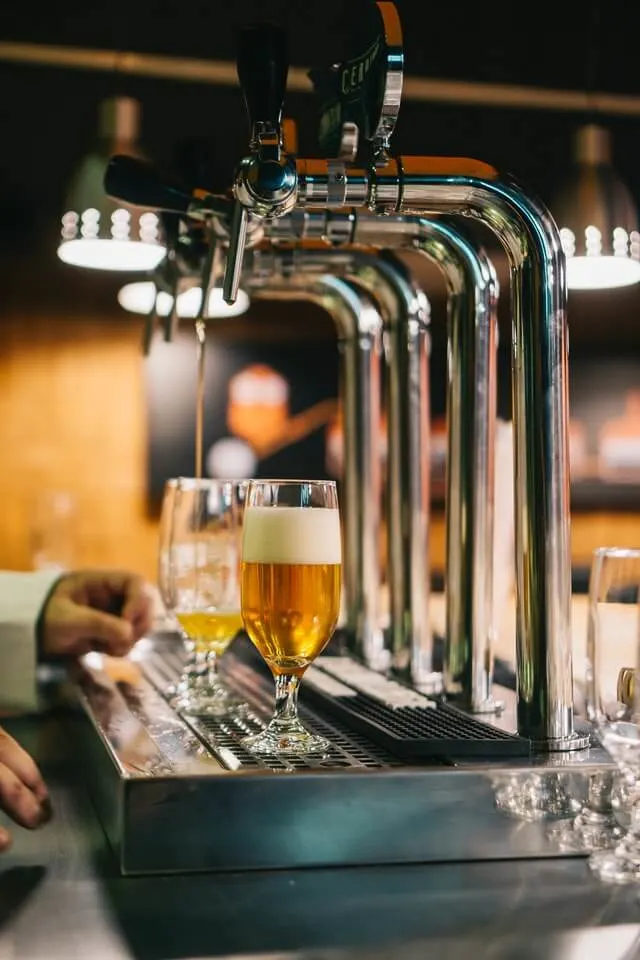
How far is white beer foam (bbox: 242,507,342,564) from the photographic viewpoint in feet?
3.41

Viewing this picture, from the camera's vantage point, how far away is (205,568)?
4.39 ft

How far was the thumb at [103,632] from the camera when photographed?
59.2 inches

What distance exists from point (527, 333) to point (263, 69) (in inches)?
12.1

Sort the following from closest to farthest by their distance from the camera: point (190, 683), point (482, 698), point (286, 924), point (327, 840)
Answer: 1. point (286, 924)
2. point (327, 840)
3. point (482, 698)
4. point (190, 683)

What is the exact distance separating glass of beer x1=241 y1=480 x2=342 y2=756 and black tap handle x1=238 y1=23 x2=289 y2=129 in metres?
0.32

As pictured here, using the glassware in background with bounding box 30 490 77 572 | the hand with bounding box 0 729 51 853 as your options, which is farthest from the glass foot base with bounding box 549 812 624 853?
the glassware in background with bounding box 30 490 77 572

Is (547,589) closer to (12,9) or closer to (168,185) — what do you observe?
(168,185)

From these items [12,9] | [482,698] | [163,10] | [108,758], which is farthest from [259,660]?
[12,9]

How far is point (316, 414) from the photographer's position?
5609mm

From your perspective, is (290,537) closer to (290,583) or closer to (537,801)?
(290,583)

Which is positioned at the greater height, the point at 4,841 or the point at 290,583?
the point at 290,583

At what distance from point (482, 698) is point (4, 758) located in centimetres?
47

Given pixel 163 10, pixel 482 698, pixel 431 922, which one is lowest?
pixel 431 922

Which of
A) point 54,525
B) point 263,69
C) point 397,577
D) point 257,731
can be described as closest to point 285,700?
point 257,731
